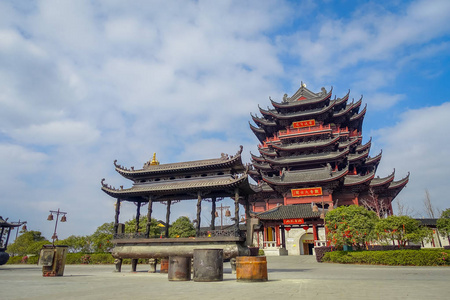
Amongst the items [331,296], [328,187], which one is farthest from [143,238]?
[328,187]

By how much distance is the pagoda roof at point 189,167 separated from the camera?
63.4 feet

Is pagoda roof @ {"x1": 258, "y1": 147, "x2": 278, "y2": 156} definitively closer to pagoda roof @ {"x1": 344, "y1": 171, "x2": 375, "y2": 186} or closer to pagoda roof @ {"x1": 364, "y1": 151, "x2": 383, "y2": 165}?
pagoda roof @ {"x1": 344, "y1": 171, "x2": 375, "y2": 186}

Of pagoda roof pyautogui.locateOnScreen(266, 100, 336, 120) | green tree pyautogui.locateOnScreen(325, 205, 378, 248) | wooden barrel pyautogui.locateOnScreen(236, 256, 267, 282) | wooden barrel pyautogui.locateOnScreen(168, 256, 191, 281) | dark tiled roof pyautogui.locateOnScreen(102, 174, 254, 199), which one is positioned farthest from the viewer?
pagoda roof pyautogui.locateOnScreen(266, 100, 336, 120)

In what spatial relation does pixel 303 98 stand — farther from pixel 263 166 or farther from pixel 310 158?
pixel 263 166

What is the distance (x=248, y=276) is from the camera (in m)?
10.7

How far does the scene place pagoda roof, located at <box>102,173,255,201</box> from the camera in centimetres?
1866

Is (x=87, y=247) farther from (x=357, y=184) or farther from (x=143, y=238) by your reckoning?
(x=357, y=184)

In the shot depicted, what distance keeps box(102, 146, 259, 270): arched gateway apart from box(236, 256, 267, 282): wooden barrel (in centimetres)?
625

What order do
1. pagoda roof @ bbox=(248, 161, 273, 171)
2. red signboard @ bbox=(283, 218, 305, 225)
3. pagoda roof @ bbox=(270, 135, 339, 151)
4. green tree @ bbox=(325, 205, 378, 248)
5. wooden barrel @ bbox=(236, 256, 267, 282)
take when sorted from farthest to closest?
pagoda roof @ bbox=(248, 161, 273, 171) → pagoda roof @ bbox=(270, 135, 339, 151) → red signboard @ bbox=(283, 218, 305, 225) → green tree @ bbox=(325, 205, 378, 248) → wooden barrel @ bbox=(236, 256, 267, 282)

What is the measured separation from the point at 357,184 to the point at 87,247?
127 feet

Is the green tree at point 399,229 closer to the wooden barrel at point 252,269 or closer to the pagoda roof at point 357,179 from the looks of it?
the pagoda roof at point 357,179

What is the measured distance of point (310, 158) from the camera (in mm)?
37812

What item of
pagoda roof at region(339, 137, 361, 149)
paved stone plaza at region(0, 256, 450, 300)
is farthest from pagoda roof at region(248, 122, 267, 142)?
paved stone plaza at region(0, 256, 450, 300)

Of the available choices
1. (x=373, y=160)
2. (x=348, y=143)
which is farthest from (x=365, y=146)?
(x=348, y=143)
